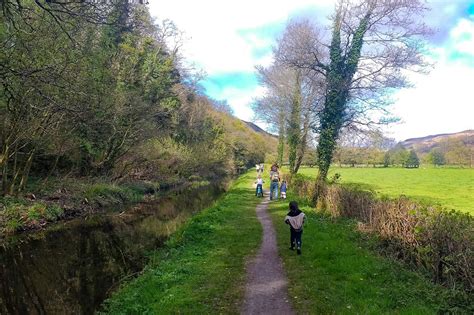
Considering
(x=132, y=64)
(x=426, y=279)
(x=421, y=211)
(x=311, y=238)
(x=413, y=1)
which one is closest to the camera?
(x=426, y=279)

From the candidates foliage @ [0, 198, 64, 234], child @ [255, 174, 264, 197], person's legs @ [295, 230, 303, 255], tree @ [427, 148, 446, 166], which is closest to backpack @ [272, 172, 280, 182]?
child @ [255, 174, 264, 197]

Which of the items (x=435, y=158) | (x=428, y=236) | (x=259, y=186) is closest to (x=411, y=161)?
(x=435, y=158)

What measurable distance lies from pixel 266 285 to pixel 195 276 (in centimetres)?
195

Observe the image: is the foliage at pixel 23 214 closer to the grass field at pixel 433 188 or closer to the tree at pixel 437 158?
the grass field at pixel 433 188

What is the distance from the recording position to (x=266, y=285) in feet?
28.2

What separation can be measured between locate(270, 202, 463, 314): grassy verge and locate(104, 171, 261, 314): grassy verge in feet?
4.56

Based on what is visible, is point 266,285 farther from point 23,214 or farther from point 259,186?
point 259,186

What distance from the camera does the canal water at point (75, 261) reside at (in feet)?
30.9

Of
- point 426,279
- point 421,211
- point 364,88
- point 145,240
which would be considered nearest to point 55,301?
point 145,240

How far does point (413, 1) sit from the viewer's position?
64.2 ft

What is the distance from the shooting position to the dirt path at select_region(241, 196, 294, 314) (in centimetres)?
725

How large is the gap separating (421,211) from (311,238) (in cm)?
426

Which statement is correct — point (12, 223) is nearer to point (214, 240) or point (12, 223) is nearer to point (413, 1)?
point (214, 240)

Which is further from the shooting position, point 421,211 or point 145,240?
point 145,240
